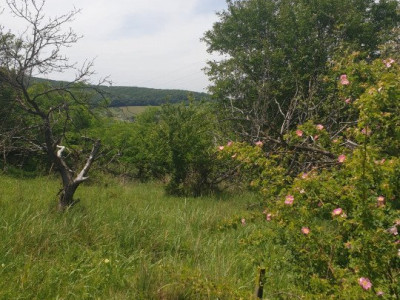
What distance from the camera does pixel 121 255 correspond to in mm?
3613

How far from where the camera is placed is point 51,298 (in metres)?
2.76

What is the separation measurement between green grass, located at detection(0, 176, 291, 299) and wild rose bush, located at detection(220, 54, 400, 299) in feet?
1.43

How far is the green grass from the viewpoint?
9.23ft

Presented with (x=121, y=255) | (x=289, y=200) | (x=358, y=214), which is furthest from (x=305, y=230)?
(x=121, y=255)

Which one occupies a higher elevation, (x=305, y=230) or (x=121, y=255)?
(x=305, y=230)

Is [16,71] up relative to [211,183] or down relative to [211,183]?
up

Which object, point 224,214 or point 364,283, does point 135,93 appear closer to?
point 224,214

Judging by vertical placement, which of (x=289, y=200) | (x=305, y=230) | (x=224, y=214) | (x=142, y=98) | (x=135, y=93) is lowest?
(x=224, y=214)

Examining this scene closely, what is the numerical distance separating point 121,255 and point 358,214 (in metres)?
2.55

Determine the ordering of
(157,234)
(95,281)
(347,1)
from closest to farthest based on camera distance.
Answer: (95,281) → (157,234) → (347,1)

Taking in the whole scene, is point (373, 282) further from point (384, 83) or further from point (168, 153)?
point (168, 153)

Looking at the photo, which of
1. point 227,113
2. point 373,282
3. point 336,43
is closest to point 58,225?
point 373,282

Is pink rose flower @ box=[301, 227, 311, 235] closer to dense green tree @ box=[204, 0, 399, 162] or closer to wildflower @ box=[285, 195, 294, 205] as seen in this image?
wildflower @ box=[285, 195, 294, 205]

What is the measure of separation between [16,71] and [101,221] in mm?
2829
